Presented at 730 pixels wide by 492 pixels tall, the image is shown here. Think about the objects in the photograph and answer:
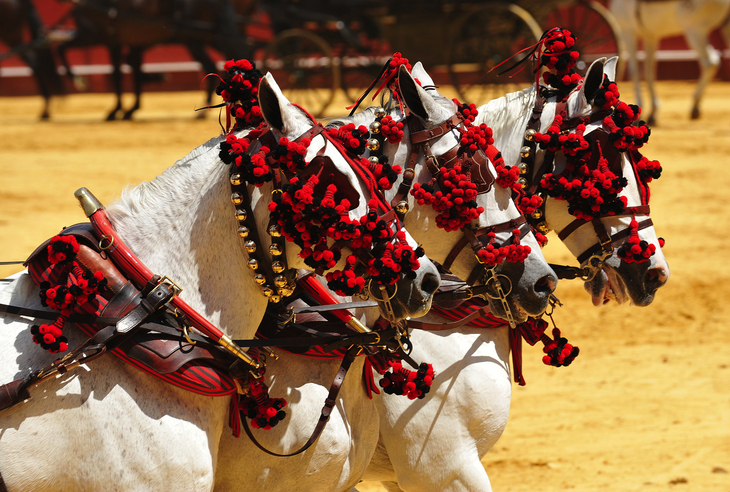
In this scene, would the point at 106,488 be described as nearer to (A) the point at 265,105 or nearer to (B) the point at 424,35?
(A) the point at 265,105

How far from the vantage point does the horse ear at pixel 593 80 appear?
274 centimetres

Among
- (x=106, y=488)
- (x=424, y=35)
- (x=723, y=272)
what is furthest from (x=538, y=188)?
(x=424, y=35)

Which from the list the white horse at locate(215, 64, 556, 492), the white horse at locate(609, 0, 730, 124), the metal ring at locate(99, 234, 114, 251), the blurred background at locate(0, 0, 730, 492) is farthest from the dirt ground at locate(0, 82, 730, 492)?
the white horse at locate(609, 0, 730, 124)

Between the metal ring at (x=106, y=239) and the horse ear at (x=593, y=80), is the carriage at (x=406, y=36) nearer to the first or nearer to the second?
the horse ear at (x=593, y=80)

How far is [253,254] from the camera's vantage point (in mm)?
2078

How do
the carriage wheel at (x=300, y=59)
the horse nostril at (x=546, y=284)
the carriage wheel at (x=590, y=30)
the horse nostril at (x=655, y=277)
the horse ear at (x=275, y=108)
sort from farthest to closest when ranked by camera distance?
the carriage wheel at (x=300, y=59)
the carriage wheel at (x=590, y=30)
the horse nostril at (x=655, y=277)
the horse nostril at (x=546, y=284)
the horse ear at (x=275, y=108)

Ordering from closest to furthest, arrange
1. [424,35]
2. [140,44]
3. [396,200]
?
[396,200], [424,35], [140,44]

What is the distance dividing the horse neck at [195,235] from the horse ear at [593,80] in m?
1.38

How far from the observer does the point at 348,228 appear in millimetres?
2010

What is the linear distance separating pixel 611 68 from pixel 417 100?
1.06 meters

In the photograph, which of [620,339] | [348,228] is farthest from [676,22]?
[348,228]

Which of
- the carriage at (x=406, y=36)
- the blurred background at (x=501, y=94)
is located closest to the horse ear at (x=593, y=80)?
the blurred background at (x=501, y=94)

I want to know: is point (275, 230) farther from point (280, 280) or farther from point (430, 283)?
point (430, 283)

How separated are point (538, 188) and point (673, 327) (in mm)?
4215
